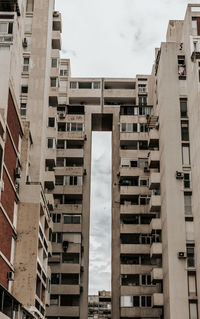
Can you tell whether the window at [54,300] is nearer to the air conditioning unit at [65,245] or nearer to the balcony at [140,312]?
the air conditioning unit at [65,245]

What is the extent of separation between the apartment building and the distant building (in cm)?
7155

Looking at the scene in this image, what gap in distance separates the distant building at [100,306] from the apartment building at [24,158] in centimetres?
7155

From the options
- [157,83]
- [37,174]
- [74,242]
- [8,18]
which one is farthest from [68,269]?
[8,18]

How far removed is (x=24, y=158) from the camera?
42.5m

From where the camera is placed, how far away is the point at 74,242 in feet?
202

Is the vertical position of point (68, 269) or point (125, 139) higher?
point (125, 139)

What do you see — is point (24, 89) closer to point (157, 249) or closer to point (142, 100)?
point (142, 100)

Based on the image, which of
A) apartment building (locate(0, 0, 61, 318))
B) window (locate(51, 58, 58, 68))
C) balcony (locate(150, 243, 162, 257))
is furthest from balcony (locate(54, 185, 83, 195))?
window (locate(51, 58, 58, 68))

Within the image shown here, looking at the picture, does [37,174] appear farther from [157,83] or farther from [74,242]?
[157,83]

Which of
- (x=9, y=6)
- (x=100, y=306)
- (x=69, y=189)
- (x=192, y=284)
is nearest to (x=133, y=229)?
(x=69, y=189)

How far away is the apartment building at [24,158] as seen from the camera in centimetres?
3262

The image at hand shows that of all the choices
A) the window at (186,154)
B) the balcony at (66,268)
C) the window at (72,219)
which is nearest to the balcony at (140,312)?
the balcony at (66,268)

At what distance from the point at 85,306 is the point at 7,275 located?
90.5 feet

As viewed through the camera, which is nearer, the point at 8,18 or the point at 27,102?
the point at 8,18
